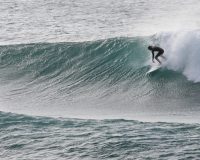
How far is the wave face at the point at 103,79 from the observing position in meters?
19.4

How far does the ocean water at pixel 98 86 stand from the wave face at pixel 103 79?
0.12 ft

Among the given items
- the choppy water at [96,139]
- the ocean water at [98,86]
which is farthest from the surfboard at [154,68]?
the choppy water at [96,139]

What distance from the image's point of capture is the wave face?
63.6ft

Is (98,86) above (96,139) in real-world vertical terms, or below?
above

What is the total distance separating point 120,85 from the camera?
2222 centimetres

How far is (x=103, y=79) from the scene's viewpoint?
23.1 metres

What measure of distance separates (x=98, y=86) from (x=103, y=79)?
0.87 metres

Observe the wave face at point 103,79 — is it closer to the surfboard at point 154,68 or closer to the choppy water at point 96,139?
the surfboard at point 154,68

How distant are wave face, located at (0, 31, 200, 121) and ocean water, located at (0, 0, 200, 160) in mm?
36

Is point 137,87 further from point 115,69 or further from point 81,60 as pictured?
point 81,60

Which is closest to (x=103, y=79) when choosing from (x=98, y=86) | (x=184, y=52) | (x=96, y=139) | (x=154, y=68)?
(x=98, y=86)

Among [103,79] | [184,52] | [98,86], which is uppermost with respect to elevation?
[184,52]

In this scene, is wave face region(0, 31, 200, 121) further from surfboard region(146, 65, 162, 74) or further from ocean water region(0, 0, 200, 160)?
surfboard region(146, 65, 162, 74)

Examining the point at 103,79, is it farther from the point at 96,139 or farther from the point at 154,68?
the point at 96,139
